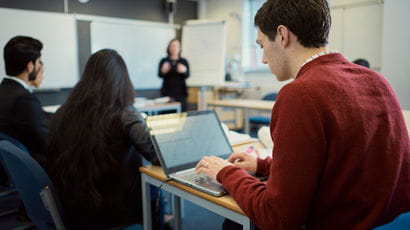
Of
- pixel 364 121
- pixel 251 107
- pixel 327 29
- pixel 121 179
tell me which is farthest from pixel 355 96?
pixel 251 107

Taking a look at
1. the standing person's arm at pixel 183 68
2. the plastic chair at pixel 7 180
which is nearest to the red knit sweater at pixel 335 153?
the plastic chair at pixel 7 180

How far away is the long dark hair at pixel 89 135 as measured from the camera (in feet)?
4.10

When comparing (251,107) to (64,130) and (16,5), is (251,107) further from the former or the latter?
(16,5)

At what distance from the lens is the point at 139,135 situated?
1.30m

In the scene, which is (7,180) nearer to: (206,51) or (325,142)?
(325,142)

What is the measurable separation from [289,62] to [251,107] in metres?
2.79

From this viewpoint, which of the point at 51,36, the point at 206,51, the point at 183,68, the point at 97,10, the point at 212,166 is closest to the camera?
the point at 212,166

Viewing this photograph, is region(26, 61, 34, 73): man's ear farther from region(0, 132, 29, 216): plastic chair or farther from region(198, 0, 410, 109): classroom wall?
region(198, 0, 410, 109): classroom wall

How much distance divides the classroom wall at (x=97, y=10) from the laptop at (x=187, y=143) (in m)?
3.90

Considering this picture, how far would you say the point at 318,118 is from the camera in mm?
683

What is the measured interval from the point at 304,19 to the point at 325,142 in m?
0.30

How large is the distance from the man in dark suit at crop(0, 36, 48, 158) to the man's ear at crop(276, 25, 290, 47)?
1494 mm

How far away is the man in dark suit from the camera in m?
1.79

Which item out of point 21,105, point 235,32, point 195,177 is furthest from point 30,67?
point 235,32
